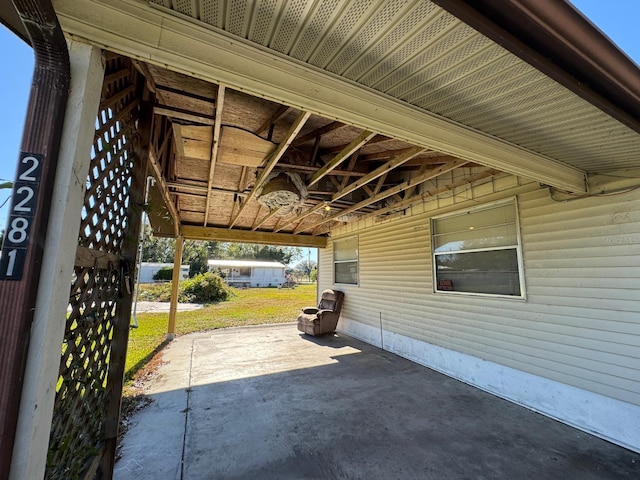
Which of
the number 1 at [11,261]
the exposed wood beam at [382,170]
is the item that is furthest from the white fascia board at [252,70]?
the number 1 at [11,261]

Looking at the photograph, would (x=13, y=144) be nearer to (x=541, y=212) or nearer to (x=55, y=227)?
(x=55, y=227)

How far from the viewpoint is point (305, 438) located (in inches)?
104

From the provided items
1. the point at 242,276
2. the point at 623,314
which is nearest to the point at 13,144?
the point at 623,314

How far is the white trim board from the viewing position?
2545 millimetres

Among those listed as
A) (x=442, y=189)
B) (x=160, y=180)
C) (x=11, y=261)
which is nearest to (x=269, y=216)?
(x=160, y=180)

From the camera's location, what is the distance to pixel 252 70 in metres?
1.29

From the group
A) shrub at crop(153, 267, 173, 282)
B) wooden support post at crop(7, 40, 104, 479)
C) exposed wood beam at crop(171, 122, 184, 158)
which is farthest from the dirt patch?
shrub at crop(153, 267, 173, 282)

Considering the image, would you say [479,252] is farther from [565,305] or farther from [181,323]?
[181,323]

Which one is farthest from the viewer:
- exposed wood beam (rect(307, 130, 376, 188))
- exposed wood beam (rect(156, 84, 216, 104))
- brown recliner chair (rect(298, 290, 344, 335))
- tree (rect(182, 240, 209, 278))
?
tree (rect(182, 240, 209, 278))

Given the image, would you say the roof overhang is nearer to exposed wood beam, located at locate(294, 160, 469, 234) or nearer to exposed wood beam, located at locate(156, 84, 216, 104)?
exposed wood beam, located at locate(156, 84, 216, 104)

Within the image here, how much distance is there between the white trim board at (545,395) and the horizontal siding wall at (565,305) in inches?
3.1

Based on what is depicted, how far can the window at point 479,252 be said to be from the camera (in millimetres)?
3557

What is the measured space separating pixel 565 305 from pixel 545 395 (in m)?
1.05

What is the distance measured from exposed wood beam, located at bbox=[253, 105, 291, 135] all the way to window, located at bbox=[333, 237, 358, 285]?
4778mm
